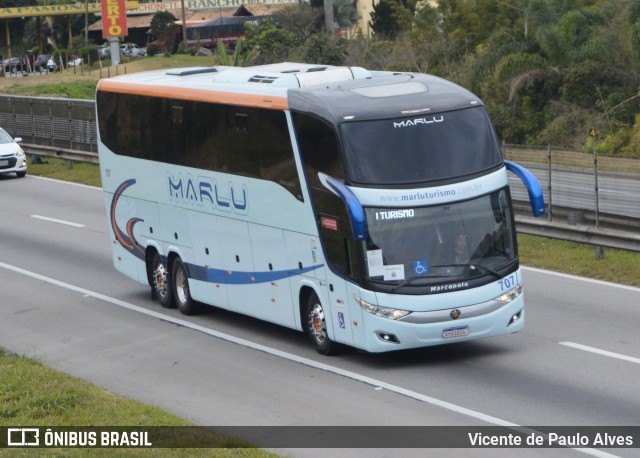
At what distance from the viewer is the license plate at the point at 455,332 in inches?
561

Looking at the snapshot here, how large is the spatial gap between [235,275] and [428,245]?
3934mm

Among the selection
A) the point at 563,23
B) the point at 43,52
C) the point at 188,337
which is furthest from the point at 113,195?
the point at 43,52

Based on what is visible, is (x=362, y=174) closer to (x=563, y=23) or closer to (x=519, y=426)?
(x=519, y=426)

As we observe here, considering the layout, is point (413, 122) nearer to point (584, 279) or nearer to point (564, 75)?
point (584, 279)

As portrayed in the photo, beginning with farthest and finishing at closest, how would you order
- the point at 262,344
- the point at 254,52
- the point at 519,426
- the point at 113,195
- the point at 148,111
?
the point at 254,52 < the point at 113,195 < the point at 148,111 < the point at 262,344 < the point at 519,426

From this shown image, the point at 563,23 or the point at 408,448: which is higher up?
the point at 563,23

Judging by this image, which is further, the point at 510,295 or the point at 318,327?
the point at 318,327

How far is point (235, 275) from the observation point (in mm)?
17188

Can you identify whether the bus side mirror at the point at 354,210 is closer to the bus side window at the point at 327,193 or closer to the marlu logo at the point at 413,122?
the bus side window at the point at 327,193

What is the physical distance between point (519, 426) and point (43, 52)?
109257mm

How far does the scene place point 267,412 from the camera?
510 inches

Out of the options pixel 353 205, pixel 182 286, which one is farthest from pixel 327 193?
pixel 182 286

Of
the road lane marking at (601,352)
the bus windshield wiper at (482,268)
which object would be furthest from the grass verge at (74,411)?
the road lane marking at (601,352)

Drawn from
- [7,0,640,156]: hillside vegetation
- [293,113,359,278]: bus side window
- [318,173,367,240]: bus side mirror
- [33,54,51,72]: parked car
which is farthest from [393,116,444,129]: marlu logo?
[33,54,51,72]: parked car
